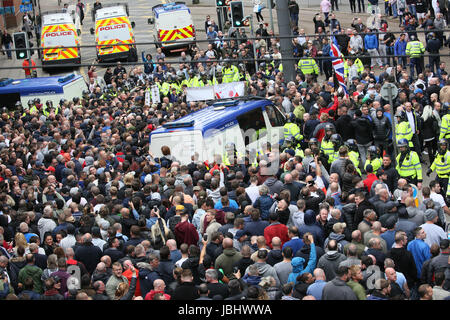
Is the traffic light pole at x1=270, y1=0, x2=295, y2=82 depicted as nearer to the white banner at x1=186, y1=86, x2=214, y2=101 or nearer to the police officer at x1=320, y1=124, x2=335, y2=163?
the white banner at x1=186, y1=86, x2=214, y2=101

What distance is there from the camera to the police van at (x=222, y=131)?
1750 cm

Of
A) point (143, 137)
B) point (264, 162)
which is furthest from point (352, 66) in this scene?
point (264, 162)

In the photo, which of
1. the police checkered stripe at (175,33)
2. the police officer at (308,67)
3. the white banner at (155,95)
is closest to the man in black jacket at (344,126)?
the police officer at (308,67)

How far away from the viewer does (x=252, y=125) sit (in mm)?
19234

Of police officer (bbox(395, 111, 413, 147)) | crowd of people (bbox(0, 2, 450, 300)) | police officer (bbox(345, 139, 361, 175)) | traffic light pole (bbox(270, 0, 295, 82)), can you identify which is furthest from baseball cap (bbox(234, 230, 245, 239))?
traffic light pole (bbox(270, 0, 295, 82))

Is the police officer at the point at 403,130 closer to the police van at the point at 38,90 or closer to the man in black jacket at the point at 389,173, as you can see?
the man in black jacket at the point at 389,173

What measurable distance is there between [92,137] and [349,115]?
6651 mm

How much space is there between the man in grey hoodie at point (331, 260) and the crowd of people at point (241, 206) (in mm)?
15

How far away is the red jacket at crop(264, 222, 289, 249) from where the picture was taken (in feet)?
40.0

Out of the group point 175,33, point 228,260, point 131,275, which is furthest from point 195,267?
point 175,33

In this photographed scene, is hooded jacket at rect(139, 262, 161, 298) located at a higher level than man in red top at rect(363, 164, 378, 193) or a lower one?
lower

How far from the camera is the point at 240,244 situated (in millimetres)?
12078

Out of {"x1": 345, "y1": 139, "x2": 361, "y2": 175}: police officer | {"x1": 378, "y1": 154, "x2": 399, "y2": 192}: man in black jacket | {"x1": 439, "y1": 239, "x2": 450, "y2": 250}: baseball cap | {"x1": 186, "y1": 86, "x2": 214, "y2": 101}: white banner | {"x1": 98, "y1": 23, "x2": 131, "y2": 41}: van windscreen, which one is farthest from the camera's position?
{"x1": 98, "y1": 23, "x2": 131, "y2": 41}: van windscreen

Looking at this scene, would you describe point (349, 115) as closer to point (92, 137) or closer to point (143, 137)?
point (143, 137)
